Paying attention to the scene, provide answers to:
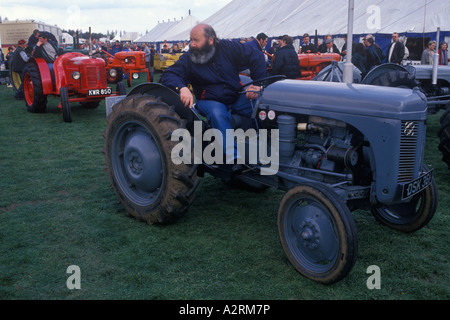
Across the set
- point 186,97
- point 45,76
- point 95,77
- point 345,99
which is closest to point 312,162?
point 345,99

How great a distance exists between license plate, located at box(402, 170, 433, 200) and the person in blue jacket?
128cm

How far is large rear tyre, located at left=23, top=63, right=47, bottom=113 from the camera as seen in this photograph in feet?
30.2

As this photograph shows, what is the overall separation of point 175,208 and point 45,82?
7.04 meters

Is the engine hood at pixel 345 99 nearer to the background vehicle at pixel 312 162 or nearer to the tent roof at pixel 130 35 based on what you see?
the background vehicle at pixel 312 162

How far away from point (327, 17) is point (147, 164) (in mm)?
18479

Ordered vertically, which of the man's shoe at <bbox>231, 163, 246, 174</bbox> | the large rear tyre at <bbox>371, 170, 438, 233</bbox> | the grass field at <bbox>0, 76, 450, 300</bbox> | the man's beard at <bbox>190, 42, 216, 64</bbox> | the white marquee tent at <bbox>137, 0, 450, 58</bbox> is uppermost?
the white marquee tent at <bbox>137, 0, 450, 58</bbox>

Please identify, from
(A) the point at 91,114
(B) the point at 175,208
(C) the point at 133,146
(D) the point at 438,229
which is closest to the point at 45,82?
(A) the point at 91,114

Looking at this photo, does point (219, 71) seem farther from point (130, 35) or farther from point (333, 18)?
point (130, 35)

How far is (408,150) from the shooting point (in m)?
2.85

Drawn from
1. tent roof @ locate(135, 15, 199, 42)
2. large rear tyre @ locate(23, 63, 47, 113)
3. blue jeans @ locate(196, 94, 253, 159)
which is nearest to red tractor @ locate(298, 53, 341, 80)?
large rear tyre @ locate(23, 63, 47, 113)

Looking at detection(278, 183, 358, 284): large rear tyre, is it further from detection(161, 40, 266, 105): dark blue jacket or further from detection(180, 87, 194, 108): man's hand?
detection(161, 40, 266, 105): dark blue jacket

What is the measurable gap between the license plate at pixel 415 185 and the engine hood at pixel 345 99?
0.43 meters

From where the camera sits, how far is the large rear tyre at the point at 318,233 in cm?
261
